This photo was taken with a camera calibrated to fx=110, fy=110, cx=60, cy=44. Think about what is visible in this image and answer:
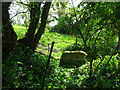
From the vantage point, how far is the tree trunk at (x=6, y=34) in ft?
11.0

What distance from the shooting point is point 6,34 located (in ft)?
12.0

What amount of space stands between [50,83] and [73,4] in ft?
9.45

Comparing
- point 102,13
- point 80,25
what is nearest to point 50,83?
point 80,25

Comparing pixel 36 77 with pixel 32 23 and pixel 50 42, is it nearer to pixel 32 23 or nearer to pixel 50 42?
pixel 32 23

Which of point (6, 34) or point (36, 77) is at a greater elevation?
point (6, 34)

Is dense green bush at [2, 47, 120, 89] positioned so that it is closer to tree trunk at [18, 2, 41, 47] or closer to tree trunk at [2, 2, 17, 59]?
tree trunk at [2, 2, 17, 59]

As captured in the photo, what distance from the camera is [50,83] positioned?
11.8ft

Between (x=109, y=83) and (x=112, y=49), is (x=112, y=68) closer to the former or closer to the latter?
(x=109, y=83)

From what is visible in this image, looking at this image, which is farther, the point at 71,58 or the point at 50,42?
the point at 50,42

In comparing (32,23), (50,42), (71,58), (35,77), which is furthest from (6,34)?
(50,42)

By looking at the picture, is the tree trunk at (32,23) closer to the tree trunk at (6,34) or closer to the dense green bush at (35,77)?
the dense green bush at (35,77)

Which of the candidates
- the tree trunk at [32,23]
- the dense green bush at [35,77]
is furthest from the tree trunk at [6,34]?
the tree trunk at [32,23]

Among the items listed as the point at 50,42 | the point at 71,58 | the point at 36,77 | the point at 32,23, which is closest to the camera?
the point at 36,77

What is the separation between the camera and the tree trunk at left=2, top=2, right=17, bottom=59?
3357 millimetres
